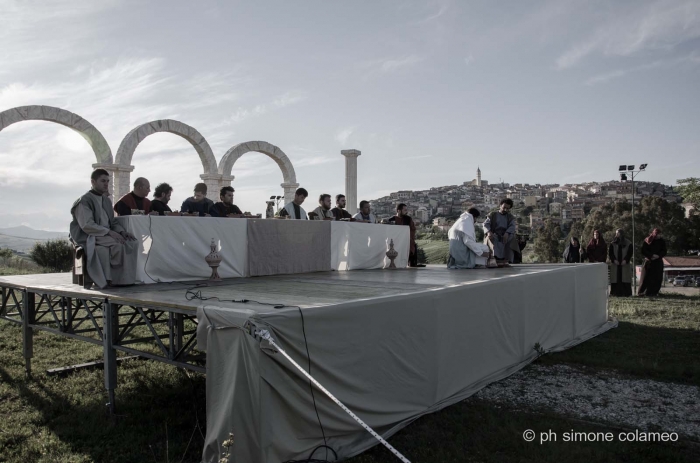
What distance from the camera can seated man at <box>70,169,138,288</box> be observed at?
17.0 feet

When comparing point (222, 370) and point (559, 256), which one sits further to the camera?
point (559, 256)

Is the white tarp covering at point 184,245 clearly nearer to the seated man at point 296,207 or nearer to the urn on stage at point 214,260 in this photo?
the urn on stage at point 214,260

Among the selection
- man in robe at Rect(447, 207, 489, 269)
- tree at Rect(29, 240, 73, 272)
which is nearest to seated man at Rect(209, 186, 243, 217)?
man in robe at Rect(447, 207, 489, 269)

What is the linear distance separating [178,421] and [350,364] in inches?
73.6

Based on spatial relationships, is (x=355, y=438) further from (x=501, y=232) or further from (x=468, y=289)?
(x=501, y=232)

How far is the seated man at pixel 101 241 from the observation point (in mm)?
5195

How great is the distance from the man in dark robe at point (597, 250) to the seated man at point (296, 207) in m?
8.78

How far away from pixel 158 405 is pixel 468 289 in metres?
3.25

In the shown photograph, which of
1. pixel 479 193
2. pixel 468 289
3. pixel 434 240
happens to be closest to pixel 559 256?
pixel 434 240

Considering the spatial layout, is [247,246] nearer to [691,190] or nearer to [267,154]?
[267,154]

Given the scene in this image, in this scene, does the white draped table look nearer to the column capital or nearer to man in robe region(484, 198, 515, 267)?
man in robe region(484, 198, 515, 267)

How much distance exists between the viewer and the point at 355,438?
12.0 ft

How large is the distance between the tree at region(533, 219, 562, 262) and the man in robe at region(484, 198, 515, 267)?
3901 centimetres

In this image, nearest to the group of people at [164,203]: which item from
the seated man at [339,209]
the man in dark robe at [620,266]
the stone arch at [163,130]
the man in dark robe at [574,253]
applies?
the seated man at [339,209]
